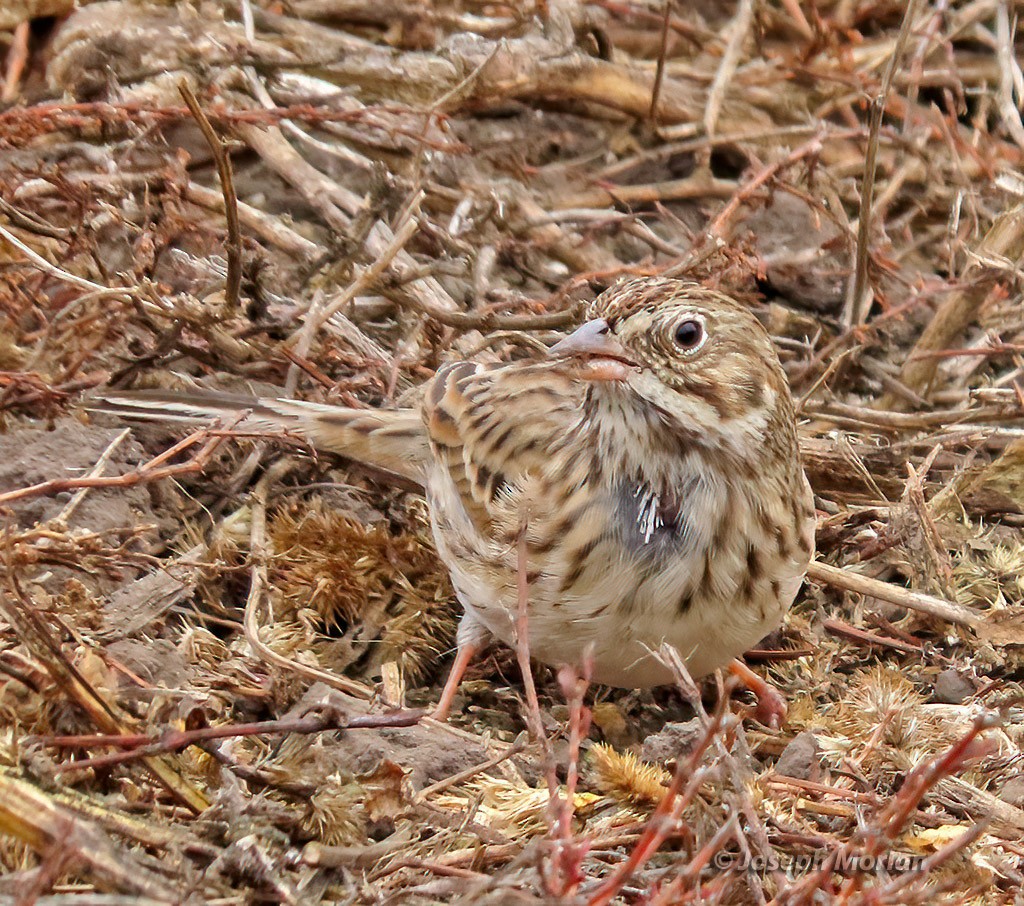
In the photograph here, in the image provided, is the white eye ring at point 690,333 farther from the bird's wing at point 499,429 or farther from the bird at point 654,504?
the bird's wing at point 499,429

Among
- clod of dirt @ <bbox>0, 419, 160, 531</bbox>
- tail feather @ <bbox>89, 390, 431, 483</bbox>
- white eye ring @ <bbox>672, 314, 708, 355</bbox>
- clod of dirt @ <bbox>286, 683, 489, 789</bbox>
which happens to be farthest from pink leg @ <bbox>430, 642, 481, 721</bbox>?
white eye ring @ <bbox>672, 314, 708, 355</bbox>

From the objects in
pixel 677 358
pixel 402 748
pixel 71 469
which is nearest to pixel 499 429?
pixel 677 358

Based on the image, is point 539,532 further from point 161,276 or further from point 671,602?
point 161,276

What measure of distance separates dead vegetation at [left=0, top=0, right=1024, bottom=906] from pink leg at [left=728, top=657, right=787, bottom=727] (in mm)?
79

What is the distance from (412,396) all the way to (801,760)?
1.95m

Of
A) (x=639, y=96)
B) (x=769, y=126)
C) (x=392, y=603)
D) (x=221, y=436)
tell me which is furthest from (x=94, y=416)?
(x=769, y=126)

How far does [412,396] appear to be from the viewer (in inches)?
195

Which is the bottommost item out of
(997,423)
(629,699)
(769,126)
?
(629,699)

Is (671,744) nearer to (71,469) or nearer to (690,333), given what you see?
(690,333)

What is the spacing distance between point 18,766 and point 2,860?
18 centimetres

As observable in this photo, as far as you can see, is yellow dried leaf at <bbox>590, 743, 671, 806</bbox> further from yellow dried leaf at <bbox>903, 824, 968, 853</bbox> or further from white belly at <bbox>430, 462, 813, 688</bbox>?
yellow dried leaf at <bbox>903, 824, 968, 853</bbox>

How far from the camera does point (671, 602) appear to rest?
3633 mm

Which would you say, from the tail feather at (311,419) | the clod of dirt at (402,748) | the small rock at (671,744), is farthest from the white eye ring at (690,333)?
the tail feather at (311,419)

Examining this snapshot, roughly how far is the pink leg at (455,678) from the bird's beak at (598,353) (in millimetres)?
1035
